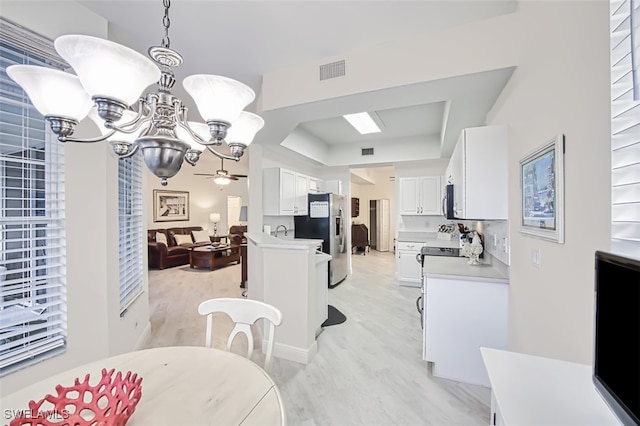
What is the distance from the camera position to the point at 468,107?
2695 millimetres

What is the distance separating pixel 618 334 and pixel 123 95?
5.69 feet

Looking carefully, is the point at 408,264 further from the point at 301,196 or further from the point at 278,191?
the point at 278,191

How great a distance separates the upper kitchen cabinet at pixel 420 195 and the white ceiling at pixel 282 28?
2812 millimetres

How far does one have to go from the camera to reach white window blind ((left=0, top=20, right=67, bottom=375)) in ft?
4.81

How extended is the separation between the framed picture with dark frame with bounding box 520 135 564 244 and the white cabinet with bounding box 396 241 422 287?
11.5 ft

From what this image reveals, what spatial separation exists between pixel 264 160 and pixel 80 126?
2411 mm

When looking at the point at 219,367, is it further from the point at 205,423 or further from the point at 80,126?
the point at 80,126

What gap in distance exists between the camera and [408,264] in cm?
533

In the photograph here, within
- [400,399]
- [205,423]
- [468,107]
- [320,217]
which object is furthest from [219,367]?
[320,217]

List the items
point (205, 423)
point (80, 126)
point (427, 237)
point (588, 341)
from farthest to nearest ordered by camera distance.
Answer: point (427, 237) → point (80, 126) → point (588, 341) → point (205, 423)

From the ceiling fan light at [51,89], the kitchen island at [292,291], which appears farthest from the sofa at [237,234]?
the ceiling fan light at [51,89]

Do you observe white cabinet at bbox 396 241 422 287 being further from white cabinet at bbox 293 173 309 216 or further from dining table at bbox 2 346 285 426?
dining table at bbox 2 346 285 426

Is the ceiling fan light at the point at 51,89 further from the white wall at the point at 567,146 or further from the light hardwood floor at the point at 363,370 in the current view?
the light hardwood floor at the point at 363,370

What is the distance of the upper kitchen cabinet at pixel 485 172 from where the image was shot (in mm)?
2229
